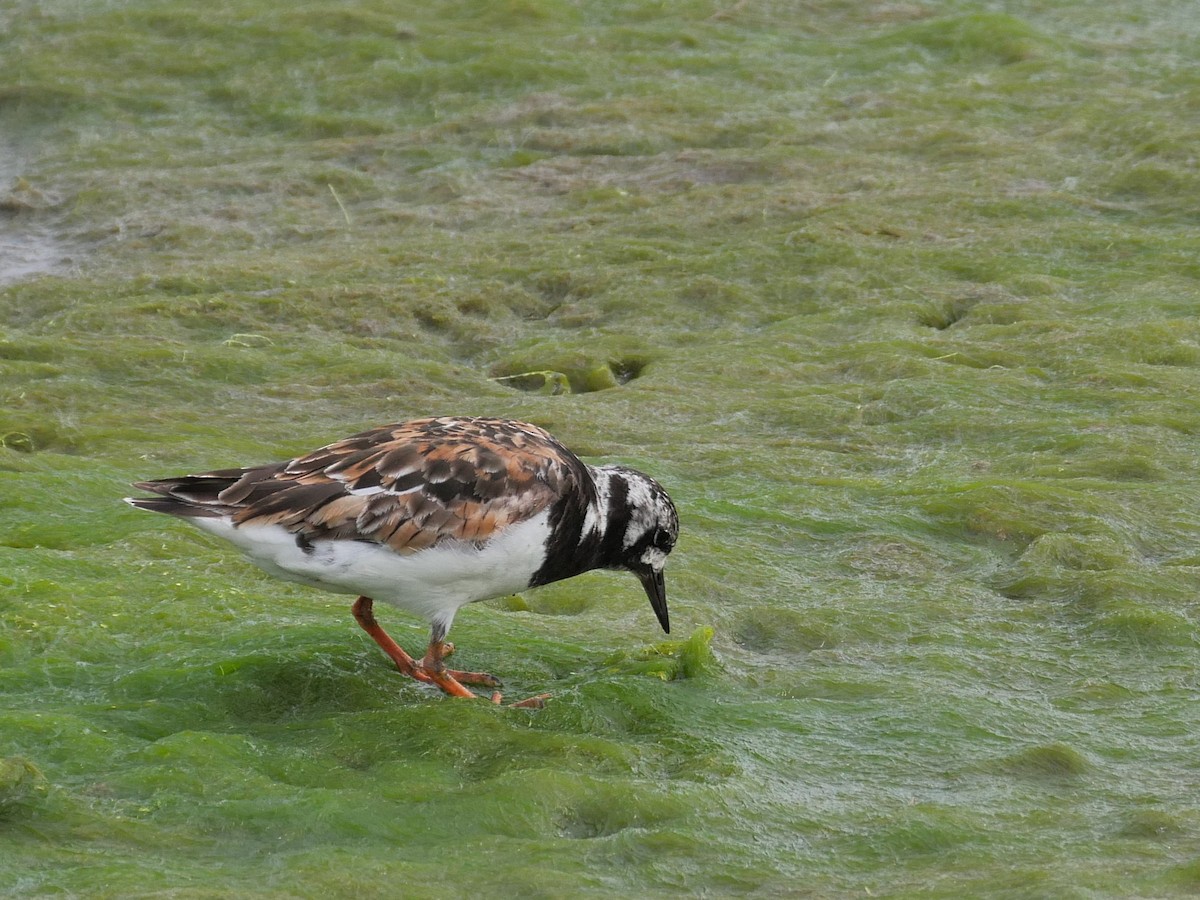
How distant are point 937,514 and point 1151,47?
31.9ft

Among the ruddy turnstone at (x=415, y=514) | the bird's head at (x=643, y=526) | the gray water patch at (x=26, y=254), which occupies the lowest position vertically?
the gray water patch at (x=26, y=254)

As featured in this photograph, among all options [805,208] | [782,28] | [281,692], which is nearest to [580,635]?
[281,692]

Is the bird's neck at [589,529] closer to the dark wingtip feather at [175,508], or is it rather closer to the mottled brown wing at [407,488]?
the mottled brown wing at [407,488]

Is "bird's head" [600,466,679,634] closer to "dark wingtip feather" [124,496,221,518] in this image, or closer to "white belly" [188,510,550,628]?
"white belly" [188,510,550,628]

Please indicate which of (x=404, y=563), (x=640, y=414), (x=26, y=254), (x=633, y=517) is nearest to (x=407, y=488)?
(x=404, y=563)

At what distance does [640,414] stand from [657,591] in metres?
2.77

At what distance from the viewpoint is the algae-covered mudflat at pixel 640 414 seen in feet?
16.7

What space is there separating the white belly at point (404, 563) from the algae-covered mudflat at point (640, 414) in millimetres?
392

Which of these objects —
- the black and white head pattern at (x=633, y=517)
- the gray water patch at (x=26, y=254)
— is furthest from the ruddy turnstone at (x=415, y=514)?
the gray water patch at (x=26, y=254)

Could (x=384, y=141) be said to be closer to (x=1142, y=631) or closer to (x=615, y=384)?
(x=615, y=384)

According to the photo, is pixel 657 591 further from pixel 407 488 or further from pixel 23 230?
pixel 23 230

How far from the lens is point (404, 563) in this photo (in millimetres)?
5672

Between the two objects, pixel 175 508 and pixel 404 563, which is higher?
pixel 175 508

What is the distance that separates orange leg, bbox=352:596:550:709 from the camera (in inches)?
235
